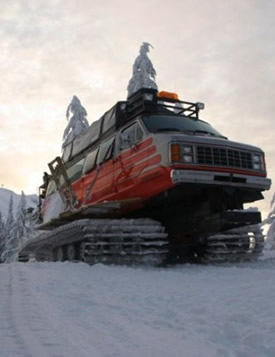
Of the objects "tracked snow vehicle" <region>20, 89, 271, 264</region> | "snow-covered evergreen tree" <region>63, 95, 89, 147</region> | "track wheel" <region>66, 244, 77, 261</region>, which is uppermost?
"snow-covered evergreen tree" <region>63, 95, 89, 147</region>

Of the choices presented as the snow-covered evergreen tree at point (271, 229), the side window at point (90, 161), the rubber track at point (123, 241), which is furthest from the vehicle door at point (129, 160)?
the snow-covered evergreen tree at point (271, 229)

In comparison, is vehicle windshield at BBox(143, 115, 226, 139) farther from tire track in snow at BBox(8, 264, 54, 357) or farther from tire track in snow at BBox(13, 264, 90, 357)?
tire track in snow at BBox(13, 264, 90, 357)

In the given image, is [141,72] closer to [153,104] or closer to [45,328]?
[153,104]

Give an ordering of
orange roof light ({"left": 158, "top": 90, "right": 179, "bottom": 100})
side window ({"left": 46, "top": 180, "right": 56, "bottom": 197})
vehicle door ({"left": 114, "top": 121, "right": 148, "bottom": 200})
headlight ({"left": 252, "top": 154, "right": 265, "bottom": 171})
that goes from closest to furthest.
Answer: headlight ({"left": 252, "top": 154, "right": 265, "bottom": 171}) < vehicle door ({"left": 114, "top": 121, "right": 148, "bottom": 200}) < orange roof light ({"left": 158, "top": 90, "right": 179, "bottom": 100}) < side window ({"left": 46, "top": 180, "right": 56, "bottom": 197})

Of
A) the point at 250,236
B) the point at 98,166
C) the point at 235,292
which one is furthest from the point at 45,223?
the point at 235,292

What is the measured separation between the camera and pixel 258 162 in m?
9.84

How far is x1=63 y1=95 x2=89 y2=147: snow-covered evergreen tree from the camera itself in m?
30.1

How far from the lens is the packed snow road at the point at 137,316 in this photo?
3.13 m

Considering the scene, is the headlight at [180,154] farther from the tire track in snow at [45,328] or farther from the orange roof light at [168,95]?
the tire track in snow at [45,328]

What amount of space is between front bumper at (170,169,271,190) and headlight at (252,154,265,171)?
25cm

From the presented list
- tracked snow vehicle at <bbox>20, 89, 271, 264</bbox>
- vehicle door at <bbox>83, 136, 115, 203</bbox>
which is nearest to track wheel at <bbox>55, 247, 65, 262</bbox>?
tracked snow vehicle at <bbox>20, 89, 271, 264</bbox>

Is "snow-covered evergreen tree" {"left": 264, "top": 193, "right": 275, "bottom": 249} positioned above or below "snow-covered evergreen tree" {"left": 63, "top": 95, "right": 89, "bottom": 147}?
below

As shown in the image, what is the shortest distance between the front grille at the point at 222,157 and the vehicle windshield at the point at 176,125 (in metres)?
0.94

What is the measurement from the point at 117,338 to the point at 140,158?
6630 millimetres
